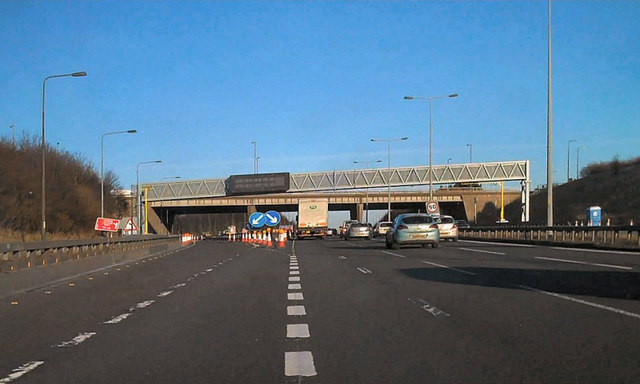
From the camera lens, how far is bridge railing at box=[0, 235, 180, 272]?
17.4 m

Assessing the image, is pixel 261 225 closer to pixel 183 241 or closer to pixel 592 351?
pixel 183 241

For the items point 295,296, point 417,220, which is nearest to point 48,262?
point 295,296

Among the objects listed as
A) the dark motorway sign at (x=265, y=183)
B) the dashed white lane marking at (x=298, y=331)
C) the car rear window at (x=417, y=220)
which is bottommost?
the dashed white lane marking at (x=298, y=331)

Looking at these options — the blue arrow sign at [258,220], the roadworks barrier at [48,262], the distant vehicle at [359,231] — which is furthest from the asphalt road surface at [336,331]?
the blue arrow sign at [258,220]

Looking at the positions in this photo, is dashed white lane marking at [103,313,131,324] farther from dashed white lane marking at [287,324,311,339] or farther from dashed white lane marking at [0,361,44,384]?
dashed white lane marking at [0,361,44,384]

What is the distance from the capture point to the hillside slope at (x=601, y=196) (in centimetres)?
7475

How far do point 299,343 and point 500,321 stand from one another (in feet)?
10.4

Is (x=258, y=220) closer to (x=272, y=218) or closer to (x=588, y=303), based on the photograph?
(x=272, y=218)

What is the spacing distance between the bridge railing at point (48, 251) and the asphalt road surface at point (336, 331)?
4.47 feet

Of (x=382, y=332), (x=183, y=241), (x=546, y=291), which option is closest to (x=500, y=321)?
(x=382, y=332)

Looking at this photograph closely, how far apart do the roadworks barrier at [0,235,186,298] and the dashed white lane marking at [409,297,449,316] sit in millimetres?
8714

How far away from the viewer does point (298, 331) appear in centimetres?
978

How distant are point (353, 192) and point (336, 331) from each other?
315 feet

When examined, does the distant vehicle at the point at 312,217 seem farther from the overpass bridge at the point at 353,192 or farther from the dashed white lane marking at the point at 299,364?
the dashed white lane marking at the point at 299,364
